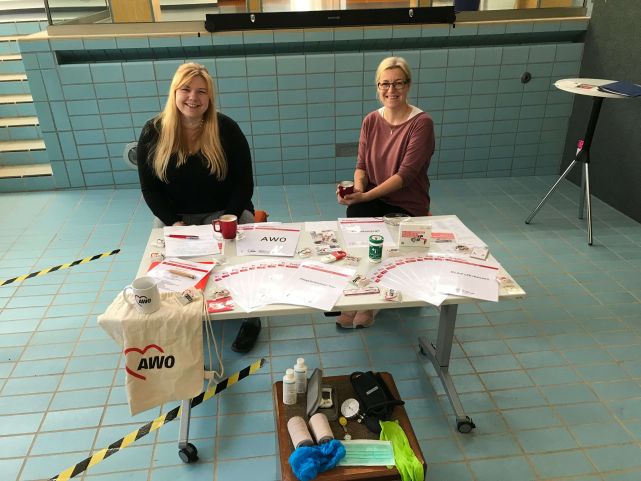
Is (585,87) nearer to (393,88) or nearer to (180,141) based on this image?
(393,88)

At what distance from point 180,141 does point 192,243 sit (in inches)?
27.5

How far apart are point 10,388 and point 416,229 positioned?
2.10 metres

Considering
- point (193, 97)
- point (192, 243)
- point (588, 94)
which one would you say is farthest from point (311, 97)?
point (192, 243)

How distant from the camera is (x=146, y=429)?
2.15 m

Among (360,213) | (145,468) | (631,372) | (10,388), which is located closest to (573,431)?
(631,372)

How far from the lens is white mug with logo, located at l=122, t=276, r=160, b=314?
1.66 meters

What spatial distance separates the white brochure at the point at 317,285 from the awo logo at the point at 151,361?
0.45m

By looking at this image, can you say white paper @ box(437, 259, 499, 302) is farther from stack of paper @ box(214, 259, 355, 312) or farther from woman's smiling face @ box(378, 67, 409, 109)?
woman's smiling face @ box(378, 67, 409, 109)

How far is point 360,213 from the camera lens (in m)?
2.99

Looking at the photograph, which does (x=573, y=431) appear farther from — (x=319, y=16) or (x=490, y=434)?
(x=319, y=16)

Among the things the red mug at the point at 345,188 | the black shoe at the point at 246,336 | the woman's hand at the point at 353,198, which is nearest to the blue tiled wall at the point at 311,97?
the woman's hand at the point at 353,198

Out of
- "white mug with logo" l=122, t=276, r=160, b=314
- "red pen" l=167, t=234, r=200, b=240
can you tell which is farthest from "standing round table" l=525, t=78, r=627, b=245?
"white mug with logo" l=122, t=276, r=160, b=314

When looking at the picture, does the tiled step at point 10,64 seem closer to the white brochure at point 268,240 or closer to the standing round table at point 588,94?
the white brochure at point 268,240

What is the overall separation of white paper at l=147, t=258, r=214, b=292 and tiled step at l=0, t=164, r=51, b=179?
11.0ft
